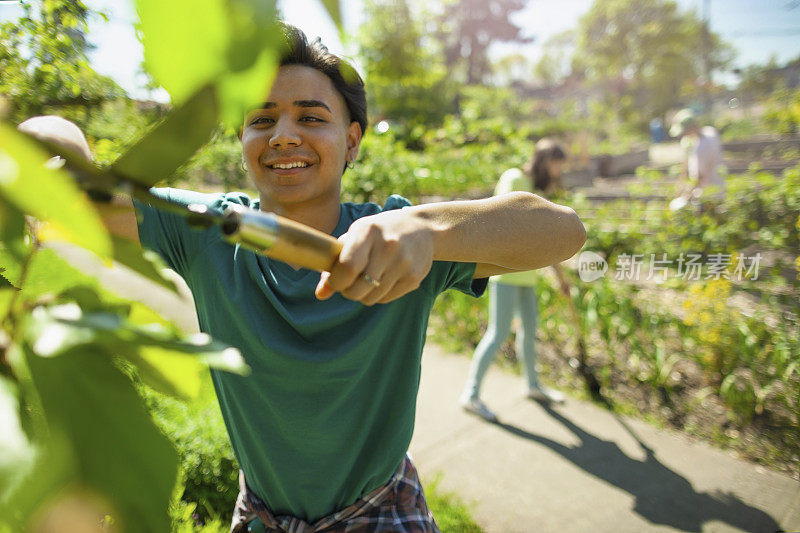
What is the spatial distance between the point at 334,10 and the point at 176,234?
3.28ft

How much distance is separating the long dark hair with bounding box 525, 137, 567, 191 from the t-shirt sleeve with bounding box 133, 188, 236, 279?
293 cm

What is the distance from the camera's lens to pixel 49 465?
9.5 inches

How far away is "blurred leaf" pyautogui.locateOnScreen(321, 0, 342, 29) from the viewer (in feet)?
0.93

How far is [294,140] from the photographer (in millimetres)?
1064

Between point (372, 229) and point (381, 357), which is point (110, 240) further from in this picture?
point (381, 357)

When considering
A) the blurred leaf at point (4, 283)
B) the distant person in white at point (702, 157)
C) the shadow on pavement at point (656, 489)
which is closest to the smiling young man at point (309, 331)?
the blurred leaf at point (4, 283)

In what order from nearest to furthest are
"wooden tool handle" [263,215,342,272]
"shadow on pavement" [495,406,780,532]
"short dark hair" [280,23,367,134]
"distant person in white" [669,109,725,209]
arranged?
"wooden tool handle" [263,215,342,272] < "short dark hair" [280,23,367,134] < "shadow on pavement" [495,406,780,532] < "distant person in white" [669,109,725,209]

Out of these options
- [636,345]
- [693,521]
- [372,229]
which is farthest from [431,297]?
[636,345]

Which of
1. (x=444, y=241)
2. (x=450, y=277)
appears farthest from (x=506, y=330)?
(x=444, y=241)

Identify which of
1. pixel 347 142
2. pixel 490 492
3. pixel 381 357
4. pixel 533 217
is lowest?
pixel 490 492

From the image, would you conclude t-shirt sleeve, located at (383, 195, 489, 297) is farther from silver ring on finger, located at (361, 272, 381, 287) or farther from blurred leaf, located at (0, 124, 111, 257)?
blurred leaf, located at (0, 124, 111, 257)

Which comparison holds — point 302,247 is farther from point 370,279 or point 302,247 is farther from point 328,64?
point 328,64

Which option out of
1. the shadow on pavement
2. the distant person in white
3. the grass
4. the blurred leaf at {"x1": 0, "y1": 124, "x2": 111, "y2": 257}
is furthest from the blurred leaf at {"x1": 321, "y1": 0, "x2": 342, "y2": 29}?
the distant person in white

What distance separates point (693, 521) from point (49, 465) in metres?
3.02
